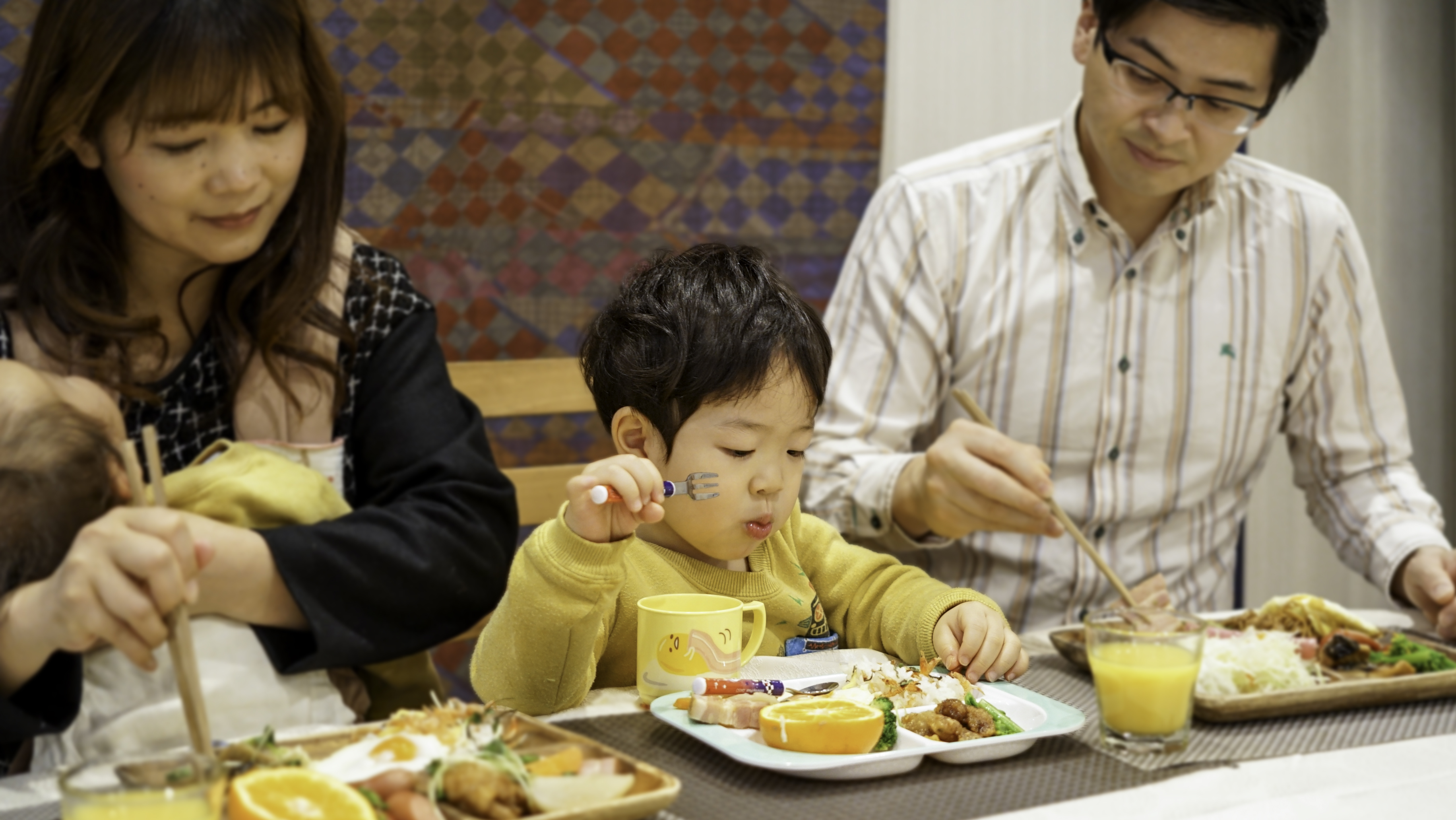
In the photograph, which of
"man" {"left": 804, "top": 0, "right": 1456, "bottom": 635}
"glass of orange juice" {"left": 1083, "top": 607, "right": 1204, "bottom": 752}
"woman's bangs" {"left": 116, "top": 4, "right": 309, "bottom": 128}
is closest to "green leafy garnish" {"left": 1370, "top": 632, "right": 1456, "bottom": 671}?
"glass of orange juice" {"left": 1083, "top": 607, "right": 1204, "bottom": 752}

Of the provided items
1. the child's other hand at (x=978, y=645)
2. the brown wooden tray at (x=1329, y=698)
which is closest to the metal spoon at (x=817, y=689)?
the child's other hand at (x=978, y=645)

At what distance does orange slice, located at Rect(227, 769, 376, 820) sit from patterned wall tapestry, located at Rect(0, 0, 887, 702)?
180 centimetres

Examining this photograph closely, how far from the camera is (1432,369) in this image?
11.9 ft

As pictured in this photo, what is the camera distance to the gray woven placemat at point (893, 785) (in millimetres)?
979

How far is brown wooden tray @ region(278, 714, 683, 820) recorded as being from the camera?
873 mm

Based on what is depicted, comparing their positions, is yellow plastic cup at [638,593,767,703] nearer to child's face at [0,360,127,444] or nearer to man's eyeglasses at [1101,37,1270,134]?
child's face at [0,360,127,444]

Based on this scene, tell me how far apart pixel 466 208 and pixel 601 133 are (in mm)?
337

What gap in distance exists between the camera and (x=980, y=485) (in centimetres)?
165

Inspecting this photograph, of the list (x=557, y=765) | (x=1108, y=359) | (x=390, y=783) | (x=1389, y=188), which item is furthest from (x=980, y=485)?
(x=1389, y=188)

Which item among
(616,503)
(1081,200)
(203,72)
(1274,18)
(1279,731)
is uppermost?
(1274,18)

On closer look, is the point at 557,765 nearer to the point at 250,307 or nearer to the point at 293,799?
the point at 293,799

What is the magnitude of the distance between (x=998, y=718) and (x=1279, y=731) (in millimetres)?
305

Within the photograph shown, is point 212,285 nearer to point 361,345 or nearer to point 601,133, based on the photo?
point 361,345

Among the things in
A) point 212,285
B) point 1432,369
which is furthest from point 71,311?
point 1432,369
